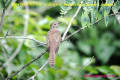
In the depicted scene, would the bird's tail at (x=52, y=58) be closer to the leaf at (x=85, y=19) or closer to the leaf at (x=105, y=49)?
the leaf at (x=85, y=19)

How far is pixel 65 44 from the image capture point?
14.2 ft

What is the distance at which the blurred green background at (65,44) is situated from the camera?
3.64 metres

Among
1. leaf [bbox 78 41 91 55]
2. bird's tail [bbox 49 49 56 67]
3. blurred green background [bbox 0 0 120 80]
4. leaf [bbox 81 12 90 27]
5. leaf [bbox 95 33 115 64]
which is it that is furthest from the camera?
leaf [bbox 78 41 91 55]

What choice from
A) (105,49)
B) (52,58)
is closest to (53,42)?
(52,58)

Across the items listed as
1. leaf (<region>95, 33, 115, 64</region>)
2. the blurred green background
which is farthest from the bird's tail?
leaf (<region>95, 33, 115, 64</region>)

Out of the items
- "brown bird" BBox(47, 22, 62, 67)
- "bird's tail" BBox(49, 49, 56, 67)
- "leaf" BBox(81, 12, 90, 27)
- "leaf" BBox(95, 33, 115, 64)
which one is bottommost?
"leaf" BBox(95, 33, 115, 64)

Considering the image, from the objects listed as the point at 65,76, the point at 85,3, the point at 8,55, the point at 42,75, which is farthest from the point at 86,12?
the point at 65,76

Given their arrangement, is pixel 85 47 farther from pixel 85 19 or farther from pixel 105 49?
pixel 85 19

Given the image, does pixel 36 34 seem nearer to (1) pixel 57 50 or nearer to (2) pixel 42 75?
(2) pixel 42 75

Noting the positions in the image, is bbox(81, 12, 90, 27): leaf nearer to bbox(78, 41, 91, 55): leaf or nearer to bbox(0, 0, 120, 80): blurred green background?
bbox(0, 0, 120, 80): blurred green background

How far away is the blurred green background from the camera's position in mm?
3640

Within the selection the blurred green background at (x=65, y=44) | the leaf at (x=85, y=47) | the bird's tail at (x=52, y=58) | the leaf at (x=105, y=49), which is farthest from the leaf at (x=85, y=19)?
the leaf at (x=85, y=47)

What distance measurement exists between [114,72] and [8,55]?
148cm

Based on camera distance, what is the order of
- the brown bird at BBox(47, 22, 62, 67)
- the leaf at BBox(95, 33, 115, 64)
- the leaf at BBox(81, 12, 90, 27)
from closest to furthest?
the leaf at BBox(81, 12, 90, 27) < the brown bird at BBox(47, 22, 62, 67) < the leaf at BBox(95, 33, 115, 64)
